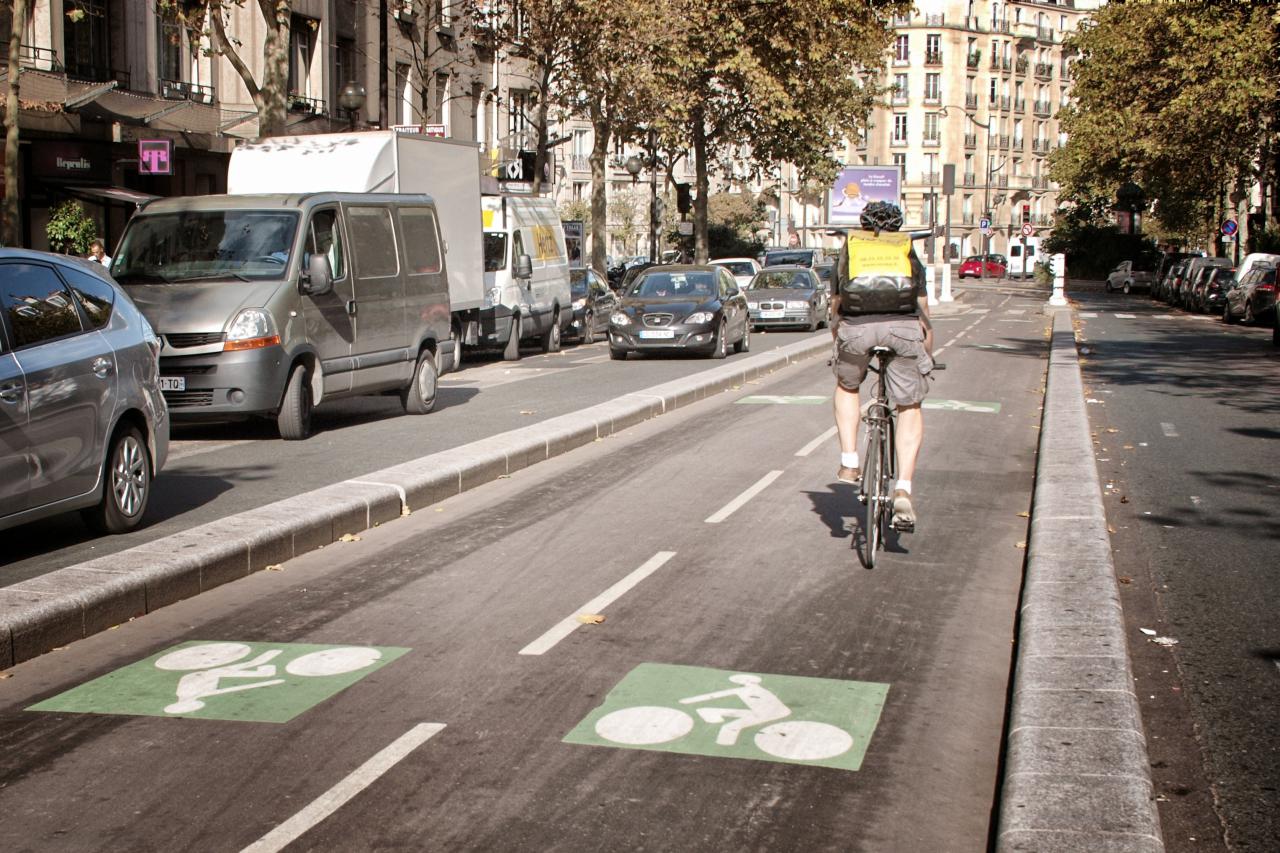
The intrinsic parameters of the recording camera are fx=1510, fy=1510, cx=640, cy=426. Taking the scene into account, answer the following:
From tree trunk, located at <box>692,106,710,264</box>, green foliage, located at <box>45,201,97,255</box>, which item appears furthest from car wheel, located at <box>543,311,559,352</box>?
tree trunk, located at <box>692,106,710,264</box>

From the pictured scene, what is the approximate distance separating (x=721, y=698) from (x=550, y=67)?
30.7 m

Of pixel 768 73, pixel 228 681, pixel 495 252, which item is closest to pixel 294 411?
pixel 228 681

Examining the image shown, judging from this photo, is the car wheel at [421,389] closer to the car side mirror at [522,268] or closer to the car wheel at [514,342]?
the car side mirror at [522,268]

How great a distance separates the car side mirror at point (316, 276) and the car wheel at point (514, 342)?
38.0ft

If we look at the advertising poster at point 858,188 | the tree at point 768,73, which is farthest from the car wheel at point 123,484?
the advertising poster at point 858,188

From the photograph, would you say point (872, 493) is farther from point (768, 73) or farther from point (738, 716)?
point (768, 73)

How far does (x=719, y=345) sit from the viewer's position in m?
24.5

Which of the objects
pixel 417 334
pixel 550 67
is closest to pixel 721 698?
pixel 417 334

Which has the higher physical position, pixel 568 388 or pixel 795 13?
pixel 795 13

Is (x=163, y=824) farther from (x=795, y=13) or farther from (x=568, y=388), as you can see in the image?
(x=795, y=13)

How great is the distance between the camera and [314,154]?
1834 cm

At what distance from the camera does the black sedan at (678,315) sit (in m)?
24.2

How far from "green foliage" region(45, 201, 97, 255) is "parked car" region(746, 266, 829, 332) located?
558 inches

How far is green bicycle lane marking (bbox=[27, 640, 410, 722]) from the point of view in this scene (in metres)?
5.42
